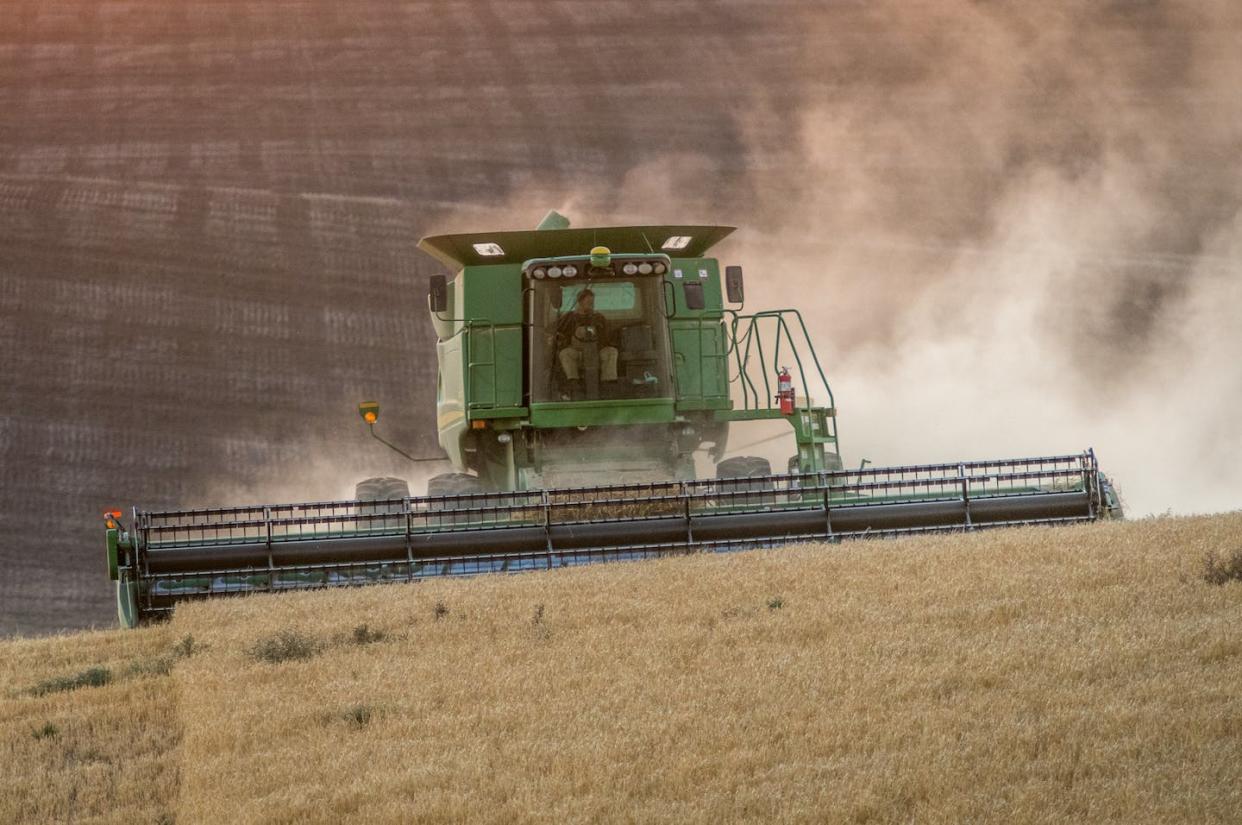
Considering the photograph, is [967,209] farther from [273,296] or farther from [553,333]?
[553,333]

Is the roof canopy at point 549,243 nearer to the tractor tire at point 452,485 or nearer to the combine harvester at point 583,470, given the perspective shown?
the combine harvester at point 583,470

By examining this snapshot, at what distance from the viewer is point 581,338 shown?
15812 mm

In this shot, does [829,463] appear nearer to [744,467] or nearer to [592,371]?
[744,467]

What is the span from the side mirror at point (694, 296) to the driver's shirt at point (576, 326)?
0.91 metres

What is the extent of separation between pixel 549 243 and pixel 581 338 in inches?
53.5

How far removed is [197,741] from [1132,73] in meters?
38.4

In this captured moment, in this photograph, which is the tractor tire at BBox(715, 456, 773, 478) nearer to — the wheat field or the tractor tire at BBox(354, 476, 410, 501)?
the wheat field

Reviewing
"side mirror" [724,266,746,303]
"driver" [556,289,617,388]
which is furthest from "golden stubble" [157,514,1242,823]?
"side mirror" [724,266,746,303]

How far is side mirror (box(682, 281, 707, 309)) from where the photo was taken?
50.2ft

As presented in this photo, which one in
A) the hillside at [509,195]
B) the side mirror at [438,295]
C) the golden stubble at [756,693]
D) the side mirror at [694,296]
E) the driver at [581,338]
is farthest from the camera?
the hillside at [509,195]

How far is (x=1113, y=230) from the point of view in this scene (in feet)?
129

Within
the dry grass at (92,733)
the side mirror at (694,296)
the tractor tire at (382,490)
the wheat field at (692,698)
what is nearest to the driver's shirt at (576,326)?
the side mirror at (694,296)

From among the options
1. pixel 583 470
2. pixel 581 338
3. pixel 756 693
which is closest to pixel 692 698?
pixel 756 693

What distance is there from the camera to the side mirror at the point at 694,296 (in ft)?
50.2
